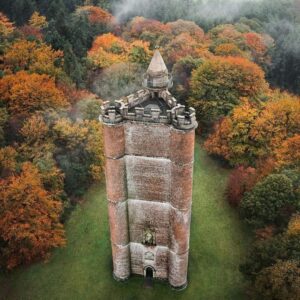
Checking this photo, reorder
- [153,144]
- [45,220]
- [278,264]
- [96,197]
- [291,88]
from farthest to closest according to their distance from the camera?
[291,88], [96,197], [45,220], [278,264], [153,144]

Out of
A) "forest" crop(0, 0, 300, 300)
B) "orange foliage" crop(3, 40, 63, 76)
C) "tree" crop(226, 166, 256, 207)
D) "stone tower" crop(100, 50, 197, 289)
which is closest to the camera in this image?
"stone tower" crop(100, 50, 197, 289)

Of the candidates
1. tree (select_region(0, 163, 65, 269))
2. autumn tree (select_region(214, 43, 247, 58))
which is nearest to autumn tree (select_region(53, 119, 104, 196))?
tree (select_region(0, 163, 65, 269))

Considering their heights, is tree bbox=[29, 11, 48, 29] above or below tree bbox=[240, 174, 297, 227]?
above

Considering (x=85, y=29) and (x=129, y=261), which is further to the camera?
(x=85, y=29)

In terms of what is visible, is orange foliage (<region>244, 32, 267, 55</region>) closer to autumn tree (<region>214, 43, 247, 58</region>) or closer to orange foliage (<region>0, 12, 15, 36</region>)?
autumn tree (<region>214, 43, 247, 58</region>)

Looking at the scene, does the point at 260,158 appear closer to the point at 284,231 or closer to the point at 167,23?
the point at 284,231

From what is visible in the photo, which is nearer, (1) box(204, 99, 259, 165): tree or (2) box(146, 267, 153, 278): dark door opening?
(2) box(146, 267, 153, 278): dark door opening

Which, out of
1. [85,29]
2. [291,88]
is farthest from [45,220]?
[291,88]

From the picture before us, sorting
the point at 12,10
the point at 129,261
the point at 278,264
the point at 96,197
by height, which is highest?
the point at 12,10
